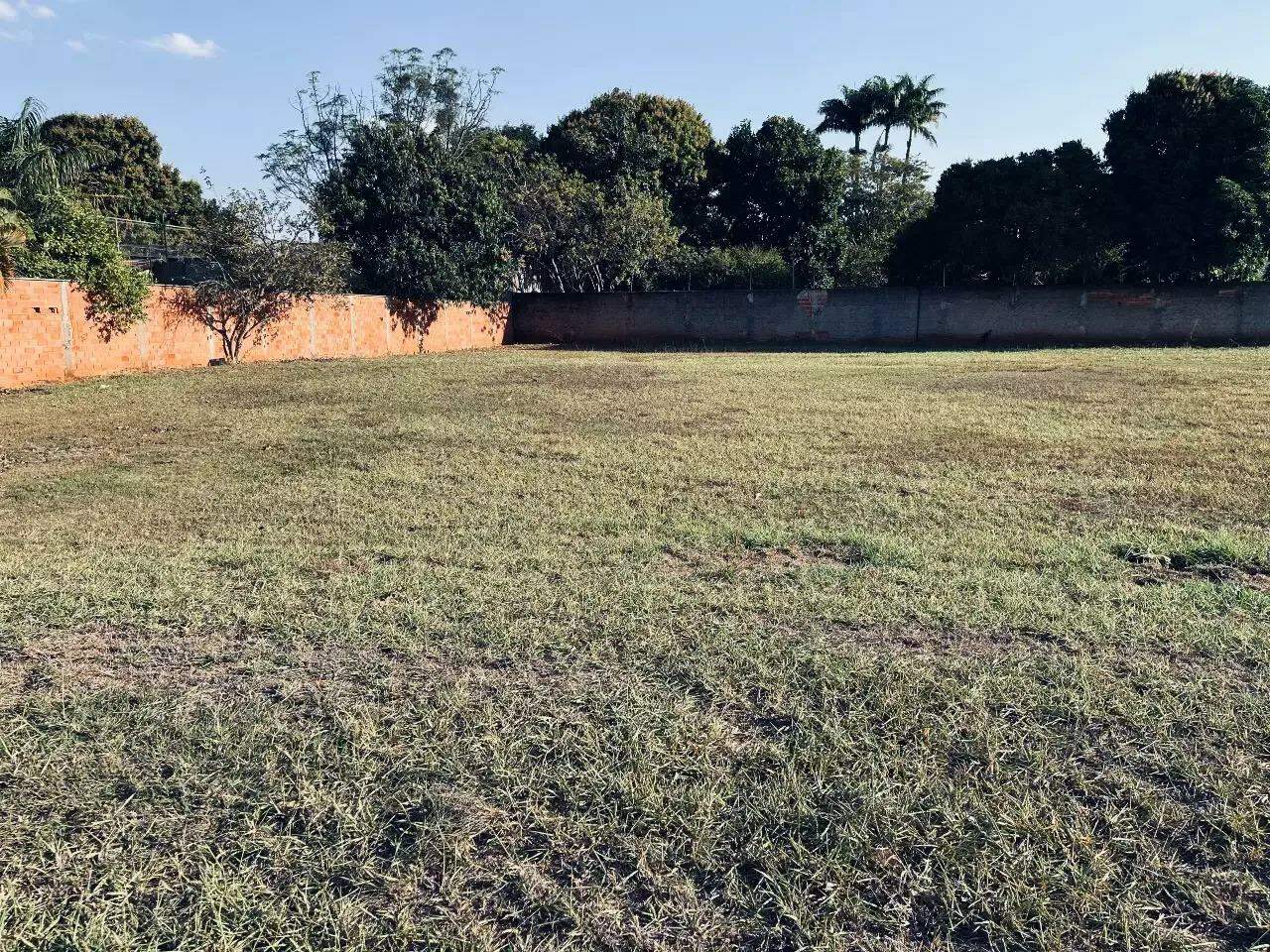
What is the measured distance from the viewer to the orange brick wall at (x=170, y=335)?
1234 cm

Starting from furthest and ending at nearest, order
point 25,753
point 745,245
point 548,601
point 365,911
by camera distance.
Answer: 1. point 745,245
2. point 548,601
3. point 25,753
4. point 365,911

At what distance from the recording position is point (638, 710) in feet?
9.07

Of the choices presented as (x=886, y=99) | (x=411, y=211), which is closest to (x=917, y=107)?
(x=886, y=99)

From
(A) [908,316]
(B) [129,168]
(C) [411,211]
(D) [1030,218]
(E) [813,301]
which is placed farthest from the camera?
(B) [129,168]

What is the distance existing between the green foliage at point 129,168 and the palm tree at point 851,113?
2831cm

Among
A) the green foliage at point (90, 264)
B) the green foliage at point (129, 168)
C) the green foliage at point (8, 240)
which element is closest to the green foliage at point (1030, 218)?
the green foliage at point (90, 264)

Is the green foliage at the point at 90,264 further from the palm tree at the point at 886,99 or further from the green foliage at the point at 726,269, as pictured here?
the palm tree at the point at 886,99

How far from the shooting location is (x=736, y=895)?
6.31 ft

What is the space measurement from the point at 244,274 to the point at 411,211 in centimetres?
622

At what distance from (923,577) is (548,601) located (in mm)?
1778

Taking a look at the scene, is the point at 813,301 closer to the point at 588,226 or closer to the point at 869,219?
the point at 588,226

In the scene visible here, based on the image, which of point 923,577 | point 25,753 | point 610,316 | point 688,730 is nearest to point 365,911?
point 688,730

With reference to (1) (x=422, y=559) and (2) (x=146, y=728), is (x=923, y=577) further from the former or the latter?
(2) (x=146, y=728)

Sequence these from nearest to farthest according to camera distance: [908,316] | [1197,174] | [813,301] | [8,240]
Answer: [8,240], [1197,174], [908,316], [813,301]
